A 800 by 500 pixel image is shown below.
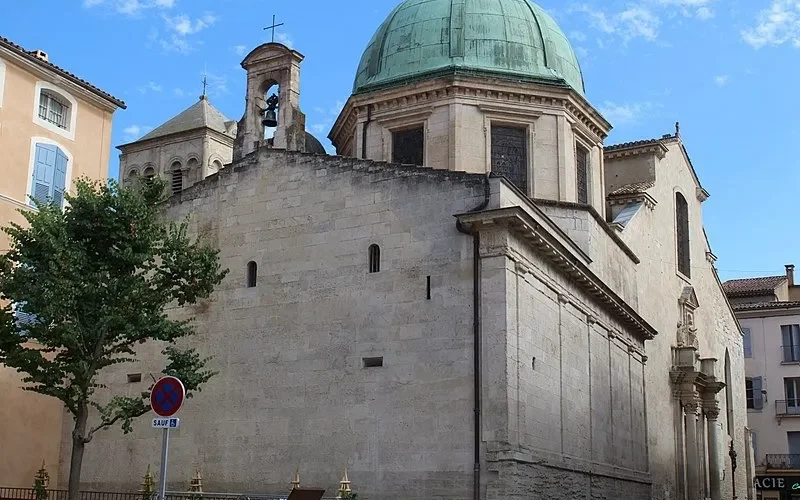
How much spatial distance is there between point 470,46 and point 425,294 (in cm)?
1153

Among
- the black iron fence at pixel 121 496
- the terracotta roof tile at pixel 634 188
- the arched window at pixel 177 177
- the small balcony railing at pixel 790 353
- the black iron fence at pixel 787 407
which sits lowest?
the black iron fence at pixel 121 496

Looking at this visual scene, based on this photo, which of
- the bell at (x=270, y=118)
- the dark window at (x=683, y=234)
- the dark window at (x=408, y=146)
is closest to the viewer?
the bell at (x=270, y=118)

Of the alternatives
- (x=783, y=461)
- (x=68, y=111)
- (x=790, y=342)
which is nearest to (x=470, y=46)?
(x=68, y=111)

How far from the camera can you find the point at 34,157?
2769 centimetres

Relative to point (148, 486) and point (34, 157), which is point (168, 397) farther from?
point (34, 157)

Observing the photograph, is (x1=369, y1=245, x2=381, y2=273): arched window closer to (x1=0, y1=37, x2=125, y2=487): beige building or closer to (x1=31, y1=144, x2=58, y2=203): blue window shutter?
(x1=0, y1=37, x2=125, y2=487): beige building

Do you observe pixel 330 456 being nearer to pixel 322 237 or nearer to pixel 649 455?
pixel 322 237

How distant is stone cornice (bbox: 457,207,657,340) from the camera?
22.3 m

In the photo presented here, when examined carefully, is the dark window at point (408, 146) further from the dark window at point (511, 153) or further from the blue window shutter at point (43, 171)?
the blue window shutter at point (43, 171)

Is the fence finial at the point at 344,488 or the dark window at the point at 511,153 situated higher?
the dark window at the point at 511,153

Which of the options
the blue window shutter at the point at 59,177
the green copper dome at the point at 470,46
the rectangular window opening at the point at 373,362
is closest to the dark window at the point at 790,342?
the green copper dome at the point at 470,46

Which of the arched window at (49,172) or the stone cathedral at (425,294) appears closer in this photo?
the stone cathedral at (425,294)

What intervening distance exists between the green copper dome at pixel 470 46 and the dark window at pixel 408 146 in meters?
1.55

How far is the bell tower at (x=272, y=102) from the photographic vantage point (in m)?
28.0
